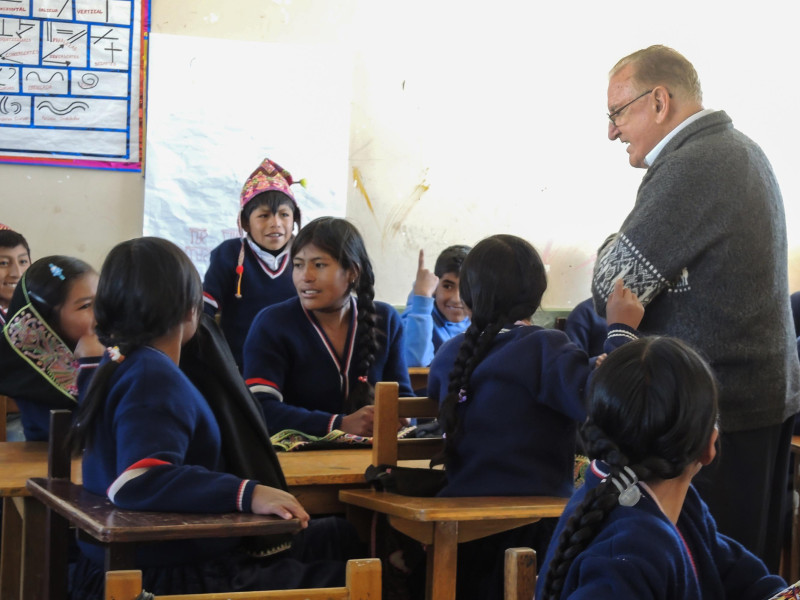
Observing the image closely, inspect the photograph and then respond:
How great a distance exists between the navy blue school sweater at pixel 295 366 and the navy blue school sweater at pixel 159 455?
81cm

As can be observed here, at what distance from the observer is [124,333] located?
1708 mm

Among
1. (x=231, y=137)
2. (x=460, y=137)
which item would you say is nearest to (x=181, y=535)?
(x=231, y=137)

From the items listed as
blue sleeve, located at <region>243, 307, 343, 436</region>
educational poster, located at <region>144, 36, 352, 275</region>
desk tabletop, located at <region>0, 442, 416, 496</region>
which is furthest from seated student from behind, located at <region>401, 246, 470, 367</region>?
desk tabletop, located at <region>0, 442, 416, 496</region>

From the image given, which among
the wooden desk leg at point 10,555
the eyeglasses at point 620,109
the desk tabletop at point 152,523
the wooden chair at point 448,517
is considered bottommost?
the wooden desk leg at point 10,555

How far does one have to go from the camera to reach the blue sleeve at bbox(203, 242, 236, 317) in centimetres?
344

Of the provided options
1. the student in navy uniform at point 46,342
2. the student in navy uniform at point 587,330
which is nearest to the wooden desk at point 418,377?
the student in navy uniform at point 587,330

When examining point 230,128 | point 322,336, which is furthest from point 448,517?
point 230,128

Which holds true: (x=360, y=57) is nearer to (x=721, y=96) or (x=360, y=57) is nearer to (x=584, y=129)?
(x=584, y=129)

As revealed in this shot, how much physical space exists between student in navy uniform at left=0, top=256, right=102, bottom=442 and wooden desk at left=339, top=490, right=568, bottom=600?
3.02 ft

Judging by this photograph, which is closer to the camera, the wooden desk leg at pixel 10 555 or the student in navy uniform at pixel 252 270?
the wooden desk leg at pixel 10 555

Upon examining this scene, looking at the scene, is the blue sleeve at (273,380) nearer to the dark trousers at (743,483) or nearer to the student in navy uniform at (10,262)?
the dark trousers at (743,483)

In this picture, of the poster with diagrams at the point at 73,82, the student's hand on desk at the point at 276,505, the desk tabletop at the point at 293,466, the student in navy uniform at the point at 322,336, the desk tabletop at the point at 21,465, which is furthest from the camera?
the poster with diagrams at the point at 73,82

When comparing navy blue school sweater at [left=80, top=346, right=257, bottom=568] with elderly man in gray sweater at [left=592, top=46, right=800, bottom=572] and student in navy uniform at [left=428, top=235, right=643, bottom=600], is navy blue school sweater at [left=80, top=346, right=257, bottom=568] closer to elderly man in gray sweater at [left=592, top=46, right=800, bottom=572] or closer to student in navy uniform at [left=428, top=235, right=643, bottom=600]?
student in navy uniform at [left=428, top=235, right=643, bottom=600]

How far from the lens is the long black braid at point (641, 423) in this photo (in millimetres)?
1208
